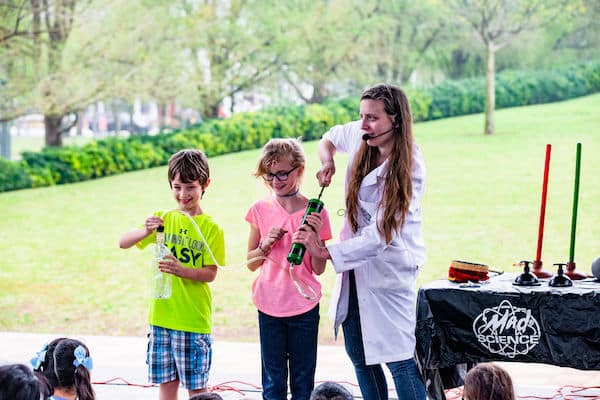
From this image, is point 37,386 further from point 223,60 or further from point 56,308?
point 223,60

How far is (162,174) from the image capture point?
9.18 metres

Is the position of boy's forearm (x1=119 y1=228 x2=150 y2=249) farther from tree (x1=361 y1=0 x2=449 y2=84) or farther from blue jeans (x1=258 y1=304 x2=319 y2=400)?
tree (x1=361 y1=0 x2=449 y2=84)

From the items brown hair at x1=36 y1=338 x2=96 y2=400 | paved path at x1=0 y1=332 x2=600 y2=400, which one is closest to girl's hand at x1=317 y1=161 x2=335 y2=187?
brown hair at x1=36 y1=338 x2=96 y2=400

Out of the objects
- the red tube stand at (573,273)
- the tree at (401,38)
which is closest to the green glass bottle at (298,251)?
the red tube stand at (573,273)

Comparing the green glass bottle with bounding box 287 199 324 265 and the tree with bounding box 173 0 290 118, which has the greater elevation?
the tree with bounding box 173 0 290 118

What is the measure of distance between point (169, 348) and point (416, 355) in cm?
87

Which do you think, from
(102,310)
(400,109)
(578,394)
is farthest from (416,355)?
(102,310)

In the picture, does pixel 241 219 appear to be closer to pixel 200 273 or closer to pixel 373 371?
pixel 200 273

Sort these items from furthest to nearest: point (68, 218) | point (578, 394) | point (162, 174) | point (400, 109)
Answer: point (162, 174)
point (68, 218)
point (578, 394)
point (400, 109)

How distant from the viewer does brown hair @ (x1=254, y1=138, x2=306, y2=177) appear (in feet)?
10.5

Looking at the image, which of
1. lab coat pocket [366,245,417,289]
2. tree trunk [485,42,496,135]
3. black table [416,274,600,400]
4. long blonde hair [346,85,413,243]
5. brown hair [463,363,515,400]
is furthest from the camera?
tree trunk [485,42,496,135]

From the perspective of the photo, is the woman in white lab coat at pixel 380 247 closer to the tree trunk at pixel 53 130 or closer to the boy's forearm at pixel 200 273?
the boy's forearm at pixel 200 273

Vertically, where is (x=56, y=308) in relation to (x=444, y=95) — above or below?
below

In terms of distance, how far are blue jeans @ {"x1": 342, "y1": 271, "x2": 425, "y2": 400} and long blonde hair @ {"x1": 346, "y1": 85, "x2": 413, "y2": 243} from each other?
26 centimetres
